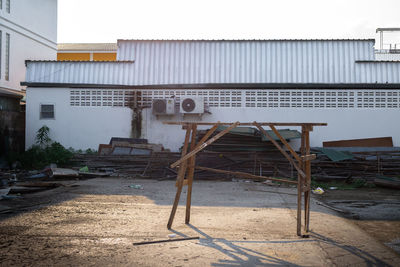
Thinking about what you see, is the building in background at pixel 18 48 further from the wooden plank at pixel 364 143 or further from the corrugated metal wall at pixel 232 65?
the wooden plank at pixel 364 143

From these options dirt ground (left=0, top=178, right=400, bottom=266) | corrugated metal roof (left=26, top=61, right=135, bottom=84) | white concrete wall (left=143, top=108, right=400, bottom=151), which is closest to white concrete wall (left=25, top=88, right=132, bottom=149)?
corrugated metal roof (left=26, top=61, right=135, bottom=84)

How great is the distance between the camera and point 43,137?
703 inches

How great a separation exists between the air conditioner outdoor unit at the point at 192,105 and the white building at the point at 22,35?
10.1 meters

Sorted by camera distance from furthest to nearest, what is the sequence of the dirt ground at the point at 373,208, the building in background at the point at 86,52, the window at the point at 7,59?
the building in background at the point at 86,52
the window at the point at 7,59
the dirt ground at the point at 373,208

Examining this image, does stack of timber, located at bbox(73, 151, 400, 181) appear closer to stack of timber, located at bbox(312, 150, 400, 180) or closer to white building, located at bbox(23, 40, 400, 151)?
stack of timber, located at bbox(312, 150, 400, 180)

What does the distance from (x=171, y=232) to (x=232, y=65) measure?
13.9 m

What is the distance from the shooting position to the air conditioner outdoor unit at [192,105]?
17047 mm

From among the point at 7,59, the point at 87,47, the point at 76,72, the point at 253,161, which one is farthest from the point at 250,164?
the point at 87,47

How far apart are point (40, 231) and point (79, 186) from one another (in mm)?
5931

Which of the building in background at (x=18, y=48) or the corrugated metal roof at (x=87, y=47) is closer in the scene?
the building in background at (x=18, y=48)

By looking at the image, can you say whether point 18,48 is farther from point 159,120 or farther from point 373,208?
point 373,208

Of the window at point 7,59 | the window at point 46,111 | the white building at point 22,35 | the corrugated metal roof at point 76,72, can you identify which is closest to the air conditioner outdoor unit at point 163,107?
the corrugated metal roof at point 76,72

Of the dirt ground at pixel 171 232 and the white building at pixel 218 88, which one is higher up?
the white building at pixel 218 88

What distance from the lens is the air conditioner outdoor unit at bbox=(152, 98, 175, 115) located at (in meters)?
17.3
